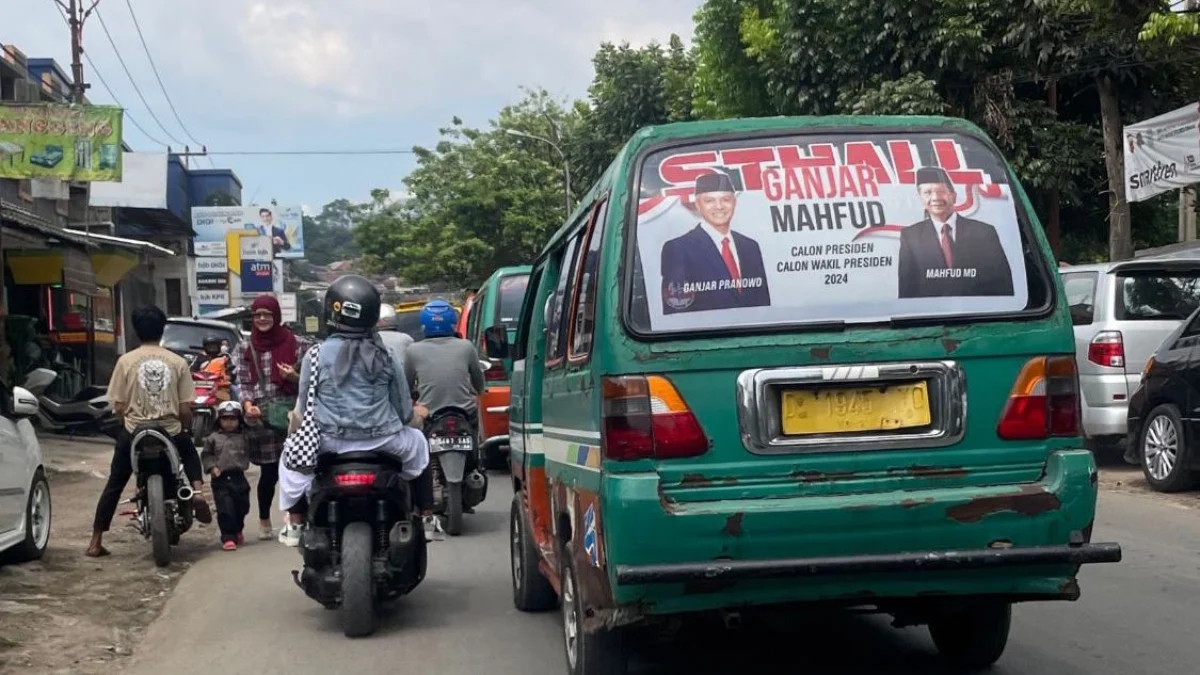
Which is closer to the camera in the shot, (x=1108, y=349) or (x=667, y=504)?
(x=667, y=504)

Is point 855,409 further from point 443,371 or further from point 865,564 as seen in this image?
point 443,371

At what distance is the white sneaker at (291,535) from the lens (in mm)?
6598

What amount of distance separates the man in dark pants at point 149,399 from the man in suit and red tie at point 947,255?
5.59 meters

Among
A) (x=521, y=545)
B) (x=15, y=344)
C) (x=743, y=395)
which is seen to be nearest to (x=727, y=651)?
(x=521, y=545)

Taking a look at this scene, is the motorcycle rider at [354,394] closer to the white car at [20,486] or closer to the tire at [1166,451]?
the white car at [20,486]

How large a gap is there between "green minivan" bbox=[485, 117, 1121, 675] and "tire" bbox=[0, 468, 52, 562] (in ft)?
17.2

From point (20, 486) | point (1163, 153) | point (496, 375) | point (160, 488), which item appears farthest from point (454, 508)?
point (1163, 153)

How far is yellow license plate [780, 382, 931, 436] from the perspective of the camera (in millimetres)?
Answer: 4398

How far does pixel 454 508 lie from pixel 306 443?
132 inches

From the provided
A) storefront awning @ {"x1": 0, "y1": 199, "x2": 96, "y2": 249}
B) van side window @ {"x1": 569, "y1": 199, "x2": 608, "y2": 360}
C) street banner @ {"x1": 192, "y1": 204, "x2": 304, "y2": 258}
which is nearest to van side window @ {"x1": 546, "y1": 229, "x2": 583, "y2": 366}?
van side window @ {"x1": 569, "y1": 199, "x2": 608, "y2": 360}

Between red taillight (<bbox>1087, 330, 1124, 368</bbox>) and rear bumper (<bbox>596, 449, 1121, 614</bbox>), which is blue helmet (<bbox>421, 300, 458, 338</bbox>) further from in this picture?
red taillight (<bbox>1087, 330, 1124, 368</bbox>)

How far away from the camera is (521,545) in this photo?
6914 millimetres

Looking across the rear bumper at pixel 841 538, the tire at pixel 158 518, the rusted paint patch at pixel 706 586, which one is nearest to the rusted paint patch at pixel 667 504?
the rear bumper at pixel 841 538

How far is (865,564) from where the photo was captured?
4.30m
